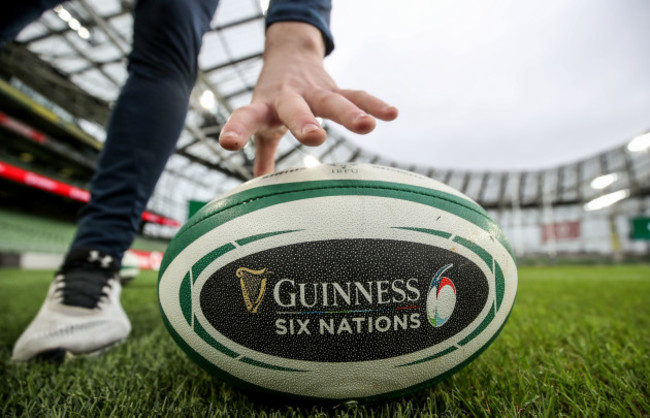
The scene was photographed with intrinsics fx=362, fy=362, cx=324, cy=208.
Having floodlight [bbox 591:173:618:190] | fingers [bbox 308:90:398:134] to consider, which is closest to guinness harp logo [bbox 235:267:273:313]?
fingers [bbox 308:90:398:134]

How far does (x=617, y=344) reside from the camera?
1.00m

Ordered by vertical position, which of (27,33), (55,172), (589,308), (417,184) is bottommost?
(589,308)

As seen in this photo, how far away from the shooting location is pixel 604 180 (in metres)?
17.4

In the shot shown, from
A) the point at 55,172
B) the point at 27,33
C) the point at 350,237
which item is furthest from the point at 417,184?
the point at 55,172

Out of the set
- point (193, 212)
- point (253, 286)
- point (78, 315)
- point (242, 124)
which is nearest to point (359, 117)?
point (242, 124)

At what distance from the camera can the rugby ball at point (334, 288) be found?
0.56 metres

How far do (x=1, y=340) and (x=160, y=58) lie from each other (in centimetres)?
97

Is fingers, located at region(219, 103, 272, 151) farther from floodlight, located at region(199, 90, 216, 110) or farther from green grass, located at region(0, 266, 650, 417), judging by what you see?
floodlight, located at region(199, 90, 216, 110)

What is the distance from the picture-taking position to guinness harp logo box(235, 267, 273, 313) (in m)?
0.56

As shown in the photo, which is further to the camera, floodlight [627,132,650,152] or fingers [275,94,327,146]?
floodlight [627,132,650,152]

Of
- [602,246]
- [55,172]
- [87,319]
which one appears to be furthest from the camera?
[602,246]

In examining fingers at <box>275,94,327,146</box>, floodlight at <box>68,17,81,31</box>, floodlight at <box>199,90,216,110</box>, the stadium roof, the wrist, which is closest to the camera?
fingers at <box>275,94,327,146</box>

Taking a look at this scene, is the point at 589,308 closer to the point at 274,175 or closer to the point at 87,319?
the point at 274,175

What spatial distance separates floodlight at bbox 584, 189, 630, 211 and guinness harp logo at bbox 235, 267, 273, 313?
72.5ft
